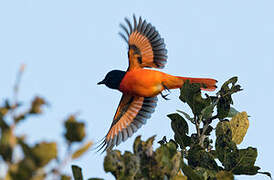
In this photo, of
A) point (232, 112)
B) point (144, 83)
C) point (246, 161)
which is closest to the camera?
point (246, 161)

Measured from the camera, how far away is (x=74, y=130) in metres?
1.29

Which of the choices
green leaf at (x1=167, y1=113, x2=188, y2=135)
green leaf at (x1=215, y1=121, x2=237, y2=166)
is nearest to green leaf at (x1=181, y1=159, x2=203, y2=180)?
green leaf at (x1=215, y1=121, x2=237, y2=166)

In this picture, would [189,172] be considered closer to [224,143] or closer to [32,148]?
[224,143]

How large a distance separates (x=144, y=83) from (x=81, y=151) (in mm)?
3650

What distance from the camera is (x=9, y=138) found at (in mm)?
1339

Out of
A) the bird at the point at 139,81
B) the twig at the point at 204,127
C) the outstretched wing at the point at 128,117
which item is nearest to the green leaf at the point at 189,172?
the twig at the point at 204,127

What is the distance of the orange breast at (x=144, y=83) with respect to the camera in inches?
196

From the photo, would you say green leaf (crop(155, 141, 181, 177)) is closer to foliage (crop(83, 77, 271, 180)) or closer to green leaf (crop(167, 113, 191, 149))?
foliage (crop(83, 77, 271, 180))

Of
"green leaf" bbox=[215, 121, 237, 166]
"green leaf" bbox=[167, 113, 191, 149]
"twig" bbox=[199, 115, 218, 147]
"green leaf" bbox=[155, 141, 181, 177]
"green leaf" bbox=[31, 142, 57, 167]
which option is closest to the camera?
"green leaf" bbox=[31, 142, 57, 167]

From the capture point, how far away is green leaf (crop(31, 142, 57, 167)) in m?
1.25

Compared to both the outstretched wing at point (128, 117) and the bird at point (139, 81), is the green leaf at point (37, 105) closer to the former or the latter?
the bird at point (139, 81)

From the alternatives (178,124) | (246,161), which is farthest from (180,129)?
(246,161)

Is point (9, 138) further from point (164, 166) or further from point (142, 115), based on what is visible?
point (142, 115)

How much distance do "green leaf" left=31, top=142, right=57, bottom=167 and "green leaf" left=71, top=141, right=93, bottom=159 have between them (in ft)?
0.24
